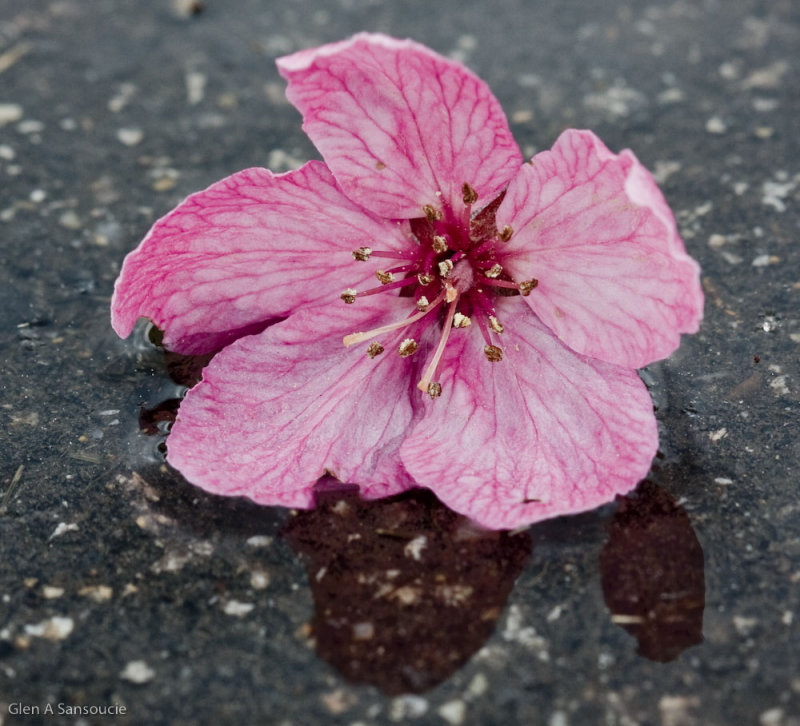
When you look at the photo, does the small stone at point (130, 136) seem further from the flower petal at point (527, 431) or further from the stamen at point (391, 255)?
the flower petal at point (527, 431)

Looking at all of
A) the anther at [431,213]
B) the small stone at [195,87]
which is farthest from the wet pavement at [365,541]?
the anther at [431,213]

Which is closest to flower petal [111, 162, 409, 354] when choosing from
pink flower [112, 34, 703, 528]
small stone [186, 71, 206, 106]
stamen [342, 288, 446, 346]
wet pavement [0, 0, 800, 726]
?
pink flower [112, 34, 703, 528]

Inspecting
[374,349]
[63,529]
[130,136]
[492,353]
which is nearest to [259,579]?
[63,529]

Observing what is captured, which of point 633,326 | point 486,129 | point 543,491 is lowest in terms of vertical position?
point 543,491

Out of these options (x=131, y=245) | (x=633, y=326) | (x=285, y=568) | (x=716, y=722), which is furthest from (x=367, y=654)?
(x=131, y=245)

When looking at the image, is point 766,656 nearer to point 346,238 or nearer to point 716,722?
point 716,722
